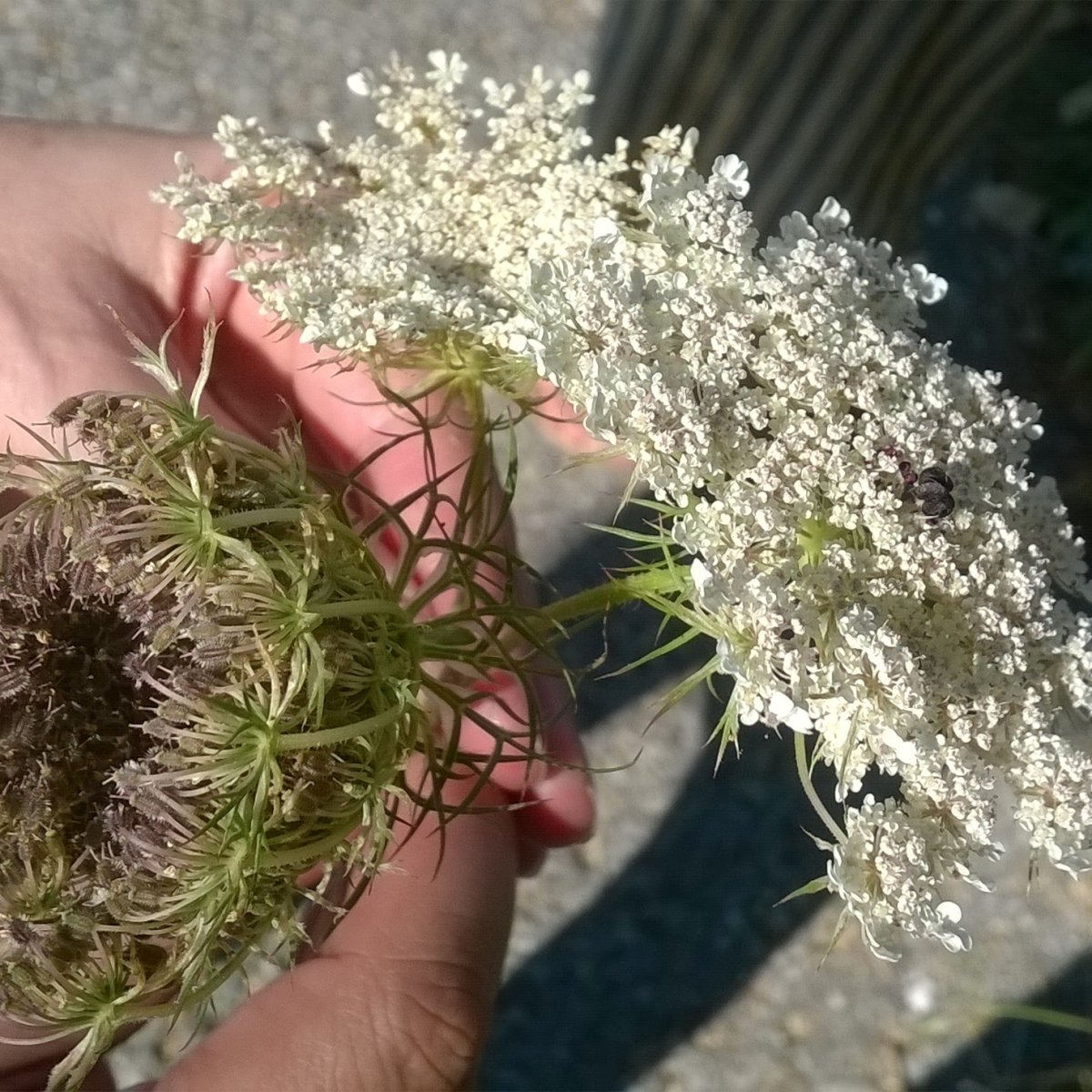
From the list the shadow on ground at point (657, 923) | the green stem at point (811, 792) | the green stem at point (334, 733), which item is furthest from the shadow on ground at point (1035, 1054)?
the green stem at point (334, 733)

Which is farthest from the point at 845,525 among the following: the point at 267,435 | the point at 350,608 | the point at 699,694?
the point at 699,694

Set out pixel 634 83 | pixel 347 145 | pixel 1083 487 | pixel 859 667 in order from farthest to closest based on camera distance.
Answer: pixel 1083 487, pixel 634 83, pixel 347 145, pixel 859 667

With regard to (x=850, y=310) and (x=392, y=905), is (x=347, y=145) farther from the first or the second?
(x=392, y=905)

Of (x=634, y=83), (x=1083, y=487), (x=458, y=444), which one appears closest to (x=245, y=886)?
(x=458, y=444)

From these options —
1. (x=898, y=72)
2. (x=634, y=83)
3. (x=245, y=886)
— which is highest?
(x=898, y=72)

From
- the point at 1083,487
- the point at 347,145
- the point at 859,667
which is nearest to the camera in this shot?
the point at 859,667

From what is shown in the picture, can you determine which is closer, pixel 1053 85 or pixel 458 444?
pixel 458 444

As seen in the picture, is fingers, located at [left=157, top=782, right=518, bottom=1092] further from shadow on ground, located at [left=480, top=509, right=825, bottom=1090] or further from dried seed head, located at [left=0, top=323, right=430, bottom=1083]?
shadow on ground, located at [left=480, top=509, right=825, bottom=1090]
